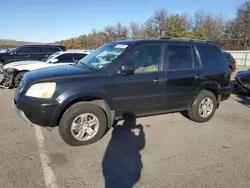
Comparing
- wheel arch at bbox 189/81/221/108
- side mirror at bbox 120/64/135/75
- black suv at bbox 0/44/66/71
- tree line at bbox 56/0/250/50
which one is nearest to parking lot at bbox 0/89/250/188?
wheel arch at bbox 189/81/221/108

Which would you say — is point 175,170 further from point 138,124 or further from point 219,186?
point 138,124

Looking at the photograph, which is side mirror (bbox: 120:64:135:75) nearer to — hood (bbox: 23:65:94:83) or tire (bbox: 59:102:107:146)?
hood (bbox: 23:65:94:83)

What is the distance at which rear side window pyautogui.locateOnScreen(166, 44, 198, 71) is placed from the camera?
190 inches

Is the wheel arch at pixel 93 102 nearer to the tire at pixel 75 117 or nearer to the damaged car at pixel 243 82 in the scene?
the tire at pixel 75 117

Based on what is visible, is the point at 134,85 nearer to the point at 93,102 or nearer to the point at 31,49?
the point at 93,102

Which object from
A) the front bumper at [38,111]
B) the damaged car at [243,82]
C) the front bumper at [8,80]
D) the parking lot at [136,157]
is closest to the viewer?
the parking lot at [136,157]

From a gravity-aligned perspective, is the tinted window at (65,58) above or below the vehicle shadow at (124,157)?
above

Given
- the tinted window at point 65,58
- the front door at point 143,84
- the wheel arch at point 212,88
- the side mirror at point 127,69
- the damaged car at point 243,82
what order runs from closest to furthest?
the side mirror at point 127,69, the front door at point 143,84, the wheel arch at point 212,88, the damaged car at point 243,82, the tinted window at point 65,58

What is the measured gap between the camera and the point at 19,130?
4.68m

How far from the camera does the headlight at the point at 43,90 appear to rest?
382 centimetres

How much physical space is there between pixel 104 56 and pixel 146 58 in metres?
0.85

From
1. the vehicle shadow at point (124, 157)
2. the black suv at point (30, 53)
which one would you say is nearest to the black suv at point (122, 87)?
the vehicle shadow at point (124, 157)

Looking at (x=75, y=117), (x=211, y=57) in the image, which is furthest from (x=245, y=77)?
(x=75, y=117)

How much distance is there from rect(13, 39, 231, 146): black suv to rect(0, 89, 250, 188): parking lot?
40 cm
